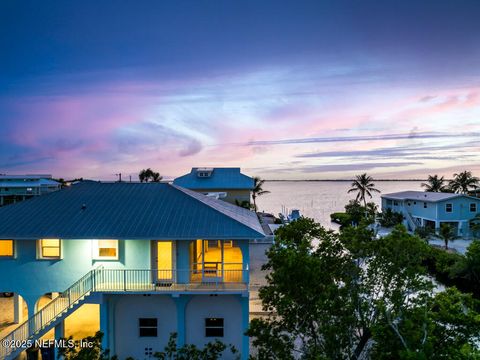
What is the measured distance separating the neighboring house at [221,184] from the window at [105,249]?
31.1 meters

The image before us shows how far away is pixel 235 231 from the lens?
15.0 m

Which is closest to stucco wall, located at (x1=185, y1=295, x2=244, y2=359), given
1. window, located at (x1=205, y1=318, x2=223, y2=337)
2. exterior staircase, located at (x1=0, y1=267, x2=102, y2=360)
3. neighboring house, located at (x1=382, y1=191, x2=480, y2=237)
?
window, located at (x1=205, y1=318, x2=223, y2=337)

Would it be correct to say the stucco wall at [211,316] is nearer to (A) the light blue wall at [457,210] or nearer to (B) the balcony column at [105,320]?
(B) the balcony column at [105,320]

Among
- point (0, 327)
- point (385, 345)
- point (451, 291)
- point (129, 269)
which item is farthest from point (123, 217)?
point (451, 291)

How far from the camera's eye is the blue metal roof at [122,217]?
15.0m

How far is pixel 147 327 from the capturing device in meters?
16.0

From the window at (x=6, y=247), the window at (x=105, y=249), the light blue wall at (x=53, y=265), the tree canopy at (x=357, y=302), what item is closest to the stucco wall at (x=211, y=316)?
the light blue wall at (x=53, y=265)

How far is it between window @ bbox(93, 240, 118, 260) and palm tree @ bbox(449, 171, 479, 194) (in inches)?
2878

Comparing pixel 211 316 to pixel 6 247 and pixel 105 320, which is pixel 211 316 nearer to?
pixel 105 320

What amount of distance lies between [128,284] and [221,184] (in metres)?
33.6

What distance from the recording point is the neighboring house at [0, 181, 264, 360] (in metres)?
15.1

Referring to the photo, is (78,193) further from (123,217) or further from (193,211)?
(193,211)

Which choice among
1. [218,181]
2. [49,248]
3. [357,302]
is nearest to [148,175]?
[218,181]

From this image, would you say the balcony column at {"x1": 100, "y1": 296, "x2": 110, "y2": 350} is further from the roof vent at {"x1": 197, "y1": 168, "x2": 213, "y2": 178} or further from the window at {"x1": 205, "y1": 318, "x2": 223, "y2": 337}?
the roof vent at {"x1": 197, "y1": 168, "x2": 213, "y2": 178}
